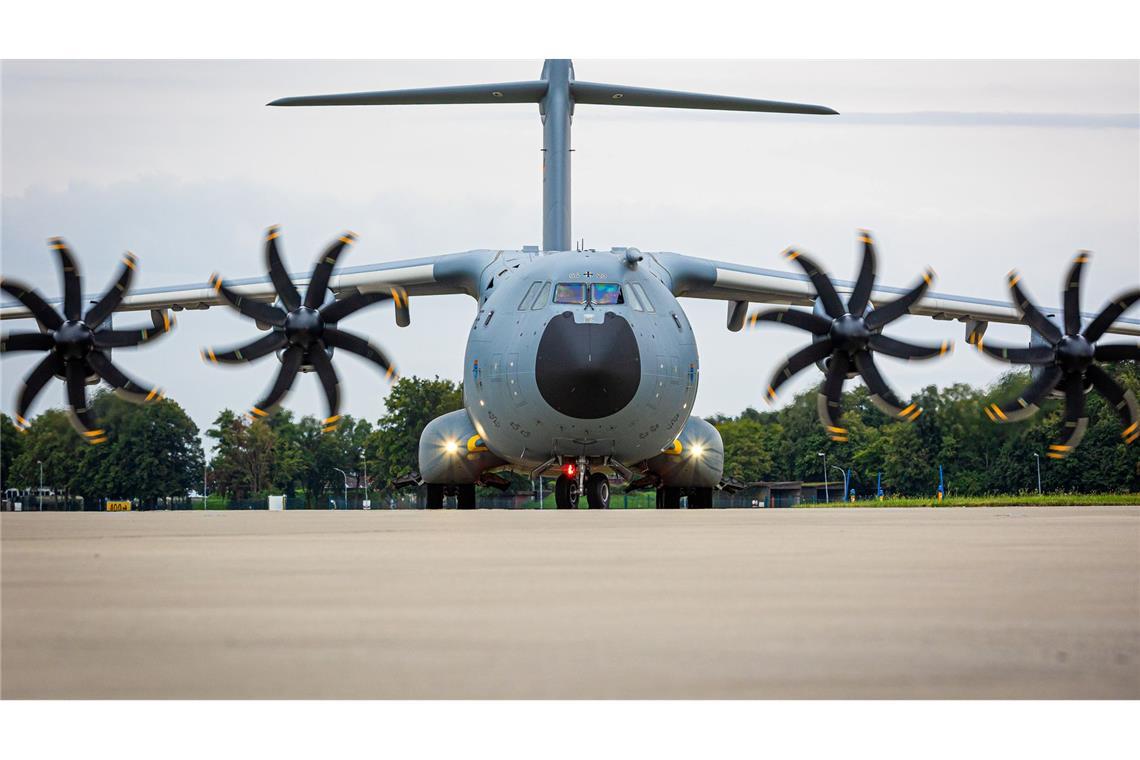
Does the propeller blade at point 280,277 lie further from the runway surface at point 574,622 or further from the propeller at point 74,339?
the runway surface at point 574,622

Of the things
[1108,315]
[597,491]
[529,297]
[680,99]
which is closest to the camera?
[529,297]

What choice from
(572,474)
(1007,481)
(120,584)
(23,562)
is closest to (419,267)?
(572,474)

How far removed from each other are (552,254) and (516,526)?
28.2 ft

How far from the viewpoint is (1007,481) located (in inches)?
1681

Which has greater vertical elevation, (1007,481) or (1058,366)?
(1058,366)

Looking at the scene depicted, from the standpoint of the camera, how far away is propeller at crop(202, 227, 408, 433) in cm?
2050

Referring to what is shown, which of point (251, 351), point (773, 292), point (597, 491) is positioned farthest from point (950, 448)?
point (251, 351)

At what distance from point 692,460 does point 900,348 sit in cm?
391

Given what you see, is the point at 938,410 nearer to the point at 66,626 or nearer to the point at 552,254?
the point at 552,254

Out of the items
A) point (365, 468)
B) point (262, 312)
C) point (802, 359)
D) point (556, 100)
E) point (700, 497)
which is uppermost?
point (556, 100)

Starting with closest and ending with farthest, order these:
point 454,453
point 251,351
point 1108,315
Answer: point 251,351
point 1108,315
point 454,453

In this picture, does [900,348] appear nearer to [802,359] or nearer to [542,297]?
[802,359]

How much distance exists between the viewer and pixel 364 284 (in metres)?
23.3

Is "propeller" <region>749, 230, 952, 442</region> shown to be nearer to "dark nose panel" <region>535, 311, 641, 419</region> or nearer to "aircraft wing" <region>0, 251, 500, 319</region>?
"dark nose panel" <region>535, 311, 641, 419</region>
